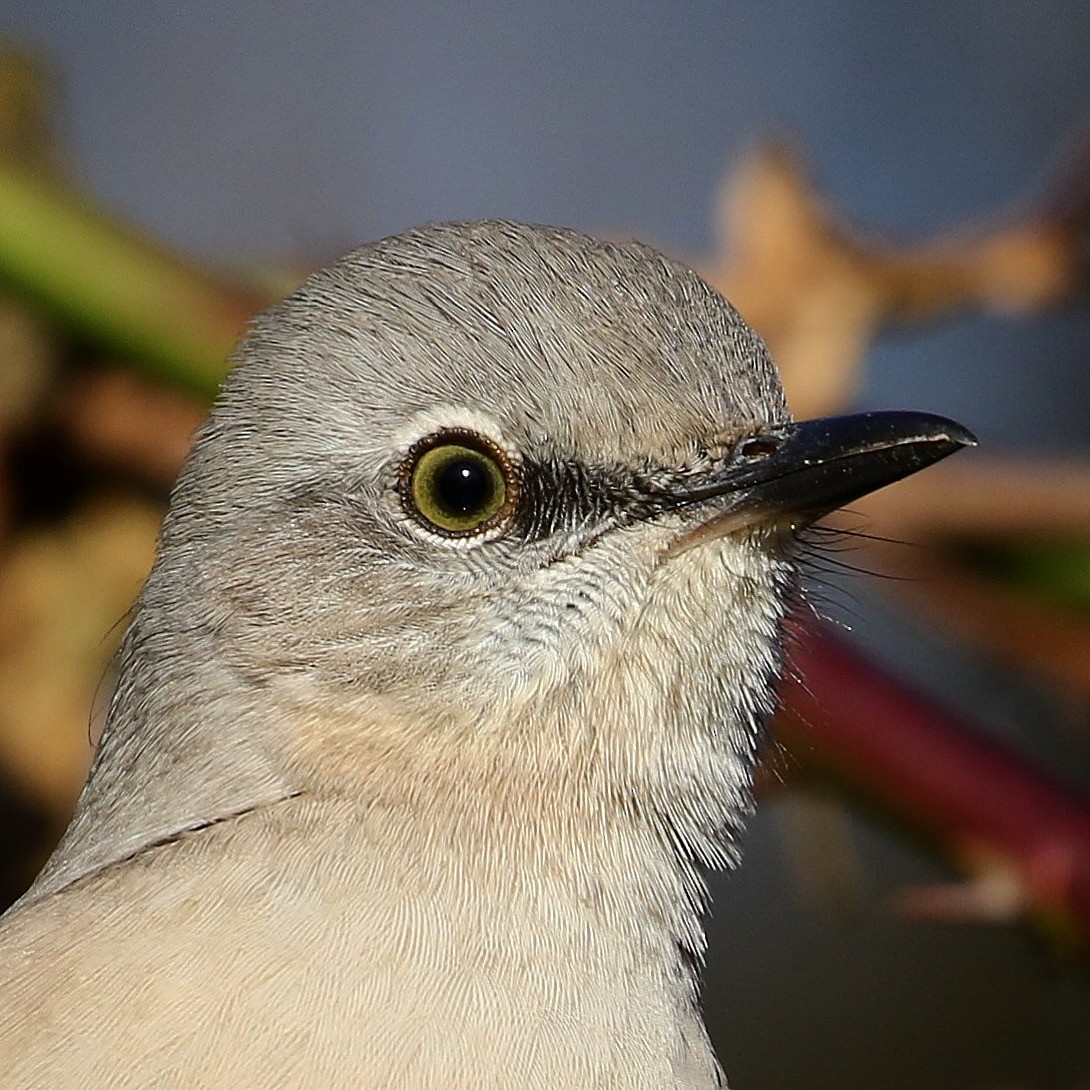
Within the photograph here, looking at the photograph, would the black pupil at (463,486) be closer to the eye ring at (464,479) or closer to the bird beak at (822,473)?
the eye ring at (464,479)

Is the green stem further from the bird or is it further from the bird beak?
the bird beak

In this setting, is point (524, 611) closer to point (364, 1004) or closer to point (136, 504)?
point (364, 1004)

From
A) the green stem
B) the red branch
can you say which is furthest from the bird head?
the green stem

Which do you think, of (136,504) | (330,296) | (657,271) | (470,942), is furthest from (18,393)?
(470,942)

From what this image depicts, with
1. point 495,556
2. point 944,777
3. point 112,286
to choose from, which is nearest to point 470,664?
point 495,556

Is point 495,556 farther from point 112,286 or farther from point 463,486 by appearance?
point 112,286

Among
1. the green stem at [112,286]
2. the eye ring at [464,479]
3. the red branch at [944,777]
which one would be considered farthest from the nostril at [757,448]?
the green stem at [112,286]
